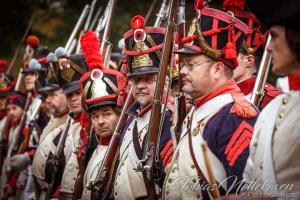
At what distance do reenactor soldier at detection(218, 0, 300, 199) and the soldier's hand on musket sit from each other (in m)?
6.28

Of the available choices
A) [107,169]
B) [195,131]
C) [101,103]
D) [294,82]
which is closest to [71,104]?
[101,103]

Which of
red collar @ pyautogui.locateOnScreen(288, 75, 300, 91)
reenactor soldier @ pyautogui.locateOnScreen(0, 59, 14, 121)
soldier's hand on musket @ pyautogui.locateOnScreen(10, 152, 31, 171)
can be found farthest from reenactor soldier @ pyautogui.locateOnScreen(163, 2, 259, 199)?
reenactor soldier @ pyautogui.locateOnScreen(0, 59, 14, 121)

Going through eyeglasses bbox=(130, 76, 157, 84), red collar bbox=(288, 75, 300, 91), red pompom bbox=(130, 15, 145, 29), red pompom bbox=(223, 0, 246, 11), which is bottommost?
red collar bbox=(288, 75, 300, 91)

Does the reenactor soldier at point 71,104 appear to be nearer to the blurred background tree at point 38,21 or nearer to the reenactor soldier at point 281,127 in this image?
the reenactor soldier at point 281,127

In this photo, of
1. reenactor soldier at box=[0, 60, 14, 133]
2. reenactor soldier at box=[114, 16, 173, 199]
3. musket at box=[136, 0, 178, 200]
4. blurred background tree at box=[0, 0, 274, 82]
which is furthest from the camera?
blurred background tree at box=[0, 0, 274, 82]

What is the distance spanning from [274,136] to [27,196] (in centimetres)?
653

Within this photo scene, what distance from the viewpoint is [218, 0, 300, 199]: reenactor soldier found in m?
3.42

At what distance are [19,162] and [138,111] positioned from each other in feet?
13.3

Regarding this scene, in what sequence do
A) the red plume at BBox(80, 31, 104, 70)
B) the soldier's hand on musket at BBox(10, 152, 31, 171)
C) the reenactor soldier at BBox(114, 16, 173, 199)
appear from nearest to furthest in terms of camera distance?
the reenactor soldier at BBox(114, 16, 173, 199) → the red plume at BBox(80, 31, 104, 70) → the soldier's hand on musket at BBox(10, 152, 31, 171)

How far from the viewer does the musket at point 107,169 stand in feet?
19.8

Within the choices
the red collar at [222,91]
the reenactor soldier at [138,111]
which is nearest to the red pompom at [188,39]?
the red collar at [222,91]

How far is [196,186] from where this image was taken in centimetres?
436

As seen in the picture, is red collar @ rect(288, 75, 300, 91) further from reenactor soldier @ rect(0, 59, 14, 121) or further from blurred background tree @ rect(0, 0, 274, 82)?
blurred background tree @ rect(0, 0, 274, 82)

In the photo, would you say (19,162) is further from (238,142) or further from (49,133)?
(238,142)
